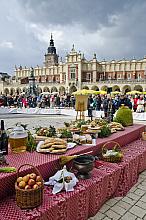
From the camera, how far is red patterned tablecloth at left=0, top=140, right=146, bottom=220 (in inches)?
89.5

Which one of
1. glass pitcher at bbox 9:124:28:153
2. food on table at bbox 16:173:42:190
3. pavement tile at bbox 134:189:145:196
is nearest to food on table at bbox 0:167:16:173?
food on table at bbox 16:173:42:190

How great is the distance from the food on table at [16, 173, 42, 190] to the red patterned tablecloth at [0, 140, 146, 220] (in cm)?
24

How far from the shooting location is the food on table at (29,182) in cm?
230

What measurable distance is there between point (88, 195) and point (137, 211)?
993 millimetres

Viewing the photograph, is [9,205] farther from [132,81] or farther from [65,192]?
[132,81]

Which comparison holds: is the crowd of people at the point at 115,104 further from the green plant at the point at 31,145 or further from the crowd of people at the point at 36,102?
the green plant at the point at 31,145

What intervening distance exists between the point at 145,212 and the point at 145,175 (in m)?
1.65

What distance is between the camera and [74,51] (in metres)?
65.5

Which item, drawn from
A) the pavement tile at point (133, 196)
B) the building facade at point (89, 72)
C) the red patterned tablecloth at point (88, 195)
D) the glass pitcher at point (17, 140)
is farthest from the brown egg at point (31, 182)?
the building facade at point (89, 72)

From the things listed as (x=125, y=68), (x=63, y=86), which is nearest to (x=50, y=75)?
(x=63, y=86)

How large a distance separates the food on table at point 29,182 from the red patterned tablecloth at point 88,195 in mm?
236

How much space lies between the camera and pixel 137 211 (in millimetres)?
3395

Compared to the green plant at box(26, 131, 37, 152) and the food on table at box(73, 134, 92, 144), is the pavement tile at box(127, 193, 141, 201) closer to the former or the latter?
the food on table at box(73, 134, 92, 144)

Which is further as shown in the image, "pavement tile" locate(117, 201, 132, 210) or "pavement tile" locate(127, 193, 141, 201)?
"pavement tile" locate(127, 193, 141, 201)
